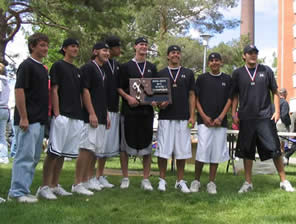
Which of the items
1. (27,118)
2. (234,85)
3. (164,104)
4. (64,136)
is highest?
(234,85)

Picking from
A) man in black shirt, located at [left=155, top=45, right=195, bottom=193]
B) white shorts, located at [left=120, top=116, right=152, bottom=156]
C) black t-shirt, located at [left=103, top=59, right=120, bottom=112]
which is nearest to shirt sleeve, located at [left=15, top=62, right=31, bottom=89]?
black t-shirt, located at [left=103, top=59, right=120, bottom=112]

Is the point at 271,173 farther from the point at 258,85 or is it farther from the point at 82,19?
the point at 82,19

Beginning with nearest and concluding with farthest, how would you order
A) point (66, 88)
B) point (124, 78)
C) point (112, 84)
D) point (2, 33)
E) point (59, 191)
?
point (66, 88), point (59, 191), point (112, 84), point (124, 78), point (2, 33)

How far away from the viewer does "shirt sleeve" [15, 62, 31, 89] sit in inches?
195

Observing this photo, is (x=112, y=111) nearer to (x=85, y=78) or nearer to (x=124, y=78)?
(x=124, y=78)

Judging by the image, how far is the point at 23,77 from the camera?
496cm

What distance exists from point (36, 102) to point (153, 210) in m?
1.93

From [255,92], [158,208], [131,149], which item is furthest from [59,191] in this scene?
[255,92]

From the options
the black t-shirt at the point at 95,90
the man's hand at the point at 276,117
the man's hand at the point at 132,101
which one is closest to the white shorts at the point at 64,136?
the black t-shirt at the point at 95,90

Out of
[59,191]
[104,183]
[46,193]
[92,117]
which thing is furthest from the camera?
[104,183]

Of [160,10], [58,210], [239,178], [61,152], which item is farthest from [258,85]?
[160,10]

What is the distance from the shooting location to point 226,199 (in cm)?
550

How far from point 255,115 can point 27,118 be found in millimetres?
3271

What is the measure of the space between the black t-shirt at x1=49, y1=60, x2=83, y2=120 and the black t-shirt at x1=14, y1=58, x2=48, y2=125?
285mm
